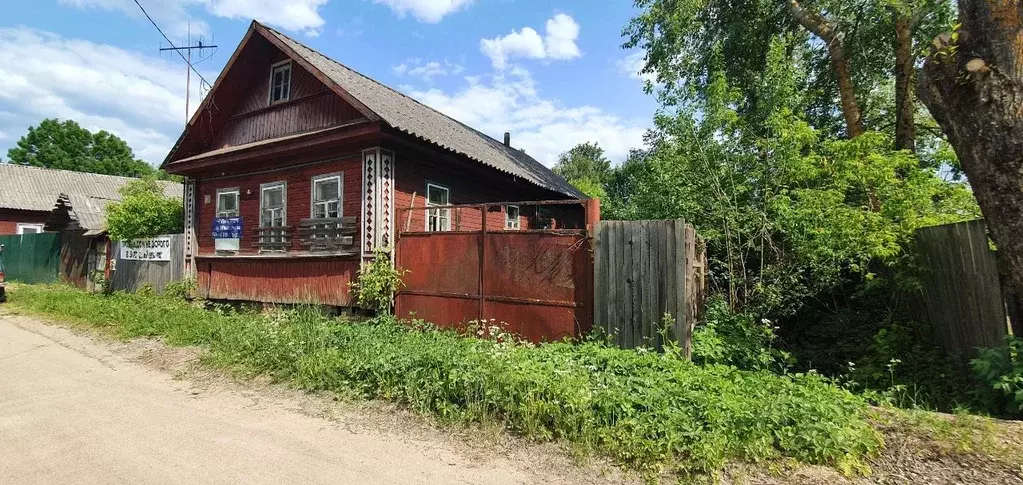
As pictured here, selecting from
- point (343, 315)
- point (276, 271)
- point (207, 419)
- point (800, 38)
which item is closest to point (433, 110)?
point (276, 271)

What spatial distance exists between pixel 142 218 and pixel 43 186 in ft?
71.9

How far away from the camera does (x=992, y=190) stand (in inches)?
175

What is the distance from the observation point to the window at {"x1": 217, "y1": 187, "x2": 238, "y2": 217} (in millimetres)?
11141

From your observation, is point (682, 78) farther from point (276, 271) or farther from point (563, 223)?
point (276, 271)

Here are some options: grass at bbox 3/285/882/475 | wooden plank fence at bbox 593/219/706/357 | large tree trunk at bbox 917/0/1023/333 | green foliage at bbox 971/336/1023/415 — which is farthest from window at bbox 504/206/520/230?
green foliage at bbox 971/336/1023/415

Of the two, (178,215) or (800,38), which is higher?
(800,38)

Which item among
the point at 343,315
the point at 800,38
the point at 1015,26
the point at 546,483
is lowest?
the point at 546,483

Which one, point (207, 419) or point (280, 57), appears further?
point (280, 57)

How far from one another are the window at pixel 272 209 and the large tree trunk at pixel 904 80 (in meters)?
12.8

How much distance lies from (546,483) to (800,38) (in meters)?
12.2

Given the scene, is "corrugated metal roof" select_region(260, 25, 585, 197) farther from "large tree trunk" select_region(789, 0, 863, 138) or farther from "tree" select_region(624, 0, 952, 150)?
"large tree trunk" select_region(789, 0, 863, 138)

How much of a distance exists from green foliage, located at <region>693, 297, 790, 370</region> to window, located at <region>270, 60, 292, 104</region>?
31.2ft

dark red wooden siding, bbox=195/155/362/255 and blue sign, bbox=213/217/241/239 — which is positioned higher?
dark red wooden siding, bbox=195/155/362/255

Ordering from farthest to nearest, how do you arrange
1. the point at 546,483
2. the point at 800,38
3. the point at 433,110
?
the point at 433,110 → the point at 800,38 → the point at 546,483
